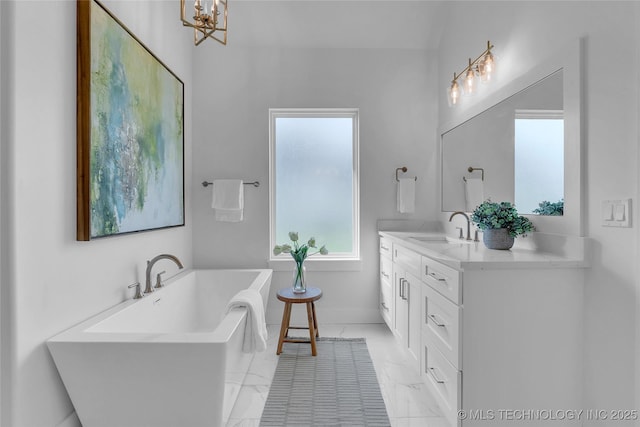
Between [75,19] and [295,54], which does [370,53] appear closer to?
[295,54]

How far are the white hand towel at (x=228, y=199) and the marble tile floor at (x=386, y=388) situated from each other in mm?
1096

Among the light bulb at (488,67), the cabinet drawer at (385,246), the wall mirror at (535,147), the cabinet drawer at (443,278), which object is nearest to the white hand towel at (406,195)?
the cabinet drawer at (385,246)

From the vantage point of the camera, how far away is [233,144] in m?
3.16

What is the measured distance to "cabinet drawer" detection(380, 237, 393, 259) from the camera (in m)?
2.81

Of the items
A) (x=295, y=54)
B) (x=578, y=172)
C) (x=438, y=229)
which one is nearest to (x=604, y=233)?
(x=578, y=172)

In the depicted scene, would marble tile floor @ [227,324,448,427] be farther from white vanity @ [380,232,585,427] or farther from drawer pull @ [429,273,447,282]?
drawer pull @ [429,273,447,282]

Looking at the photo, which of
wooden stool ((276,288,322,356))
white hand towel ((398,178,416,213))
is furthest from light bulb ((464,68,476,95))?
wooden stool ((276,288,322,356))

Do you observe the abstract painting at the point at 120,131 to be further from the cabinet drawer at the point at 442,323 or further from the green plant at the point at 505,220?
the green plant at the point at 505,220

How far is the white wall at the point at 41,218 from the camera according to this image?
1.29 m

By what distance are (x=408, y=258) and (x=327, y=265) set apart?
1.07 meters

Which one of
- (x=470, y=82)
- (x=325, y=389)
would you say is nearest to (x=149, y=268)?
(x=325, y=389)

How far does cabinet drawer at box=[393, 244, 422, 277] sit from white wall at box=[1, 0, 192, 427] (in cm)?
179

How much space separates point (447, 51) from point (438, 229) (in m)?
1.58

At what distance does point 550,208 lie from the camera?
175 cm
